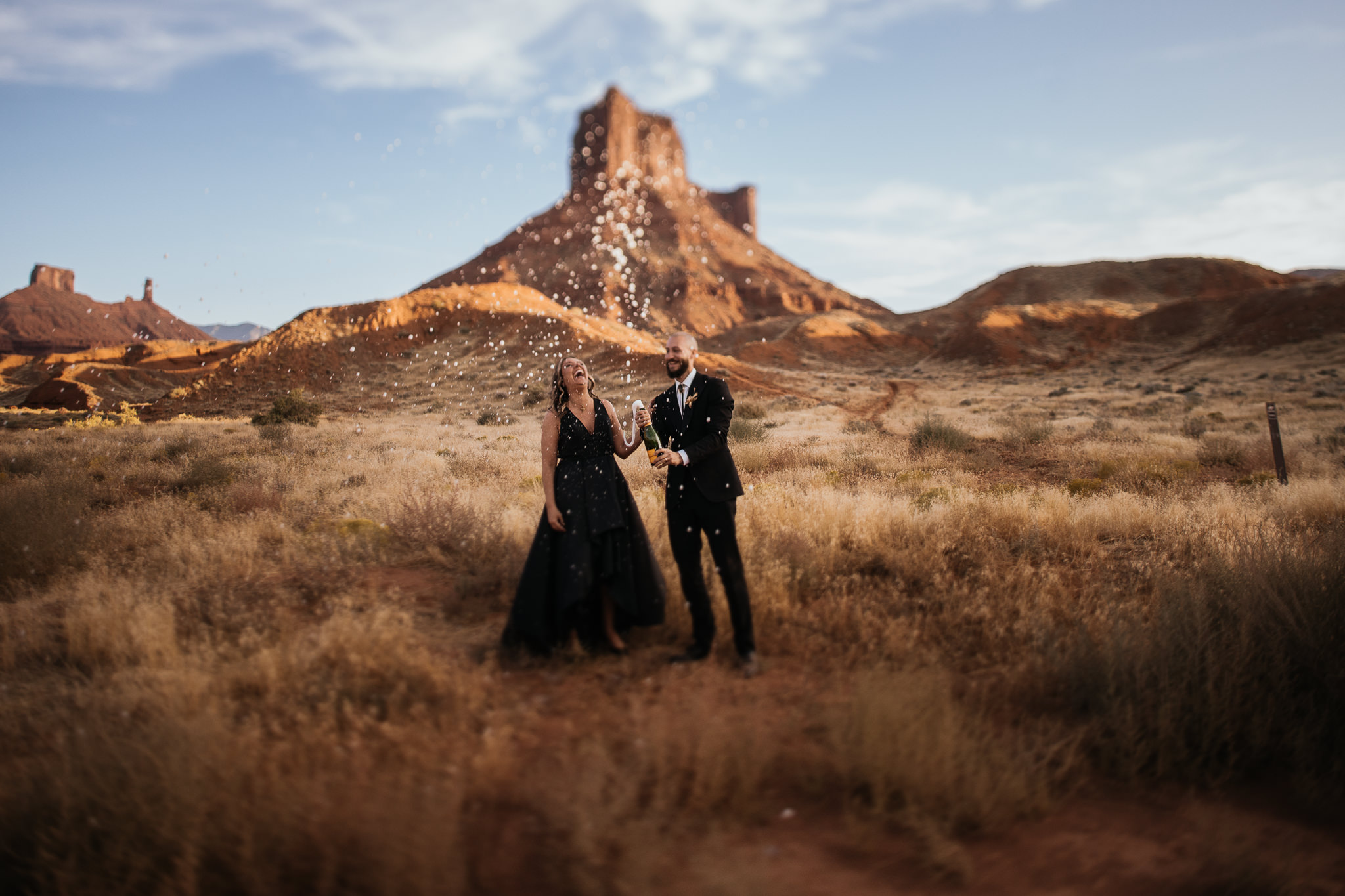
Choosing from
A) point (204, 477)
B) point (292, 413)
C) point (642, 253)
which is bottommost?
point (204, 477)

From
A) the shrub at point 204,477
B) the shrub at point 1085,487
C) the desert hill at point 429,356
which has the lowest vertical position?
the shrub at point 1085,487

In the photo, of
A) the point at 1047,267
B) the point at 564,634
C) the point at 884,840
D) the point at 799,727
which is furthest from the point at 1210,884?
the point at 1047,267

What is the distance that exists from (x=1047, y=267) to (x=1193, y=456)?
3608 inches

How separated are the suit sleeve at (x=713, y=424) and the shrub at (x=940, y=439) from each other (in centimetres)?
1112

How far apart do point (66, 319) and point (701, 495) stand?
181608mm

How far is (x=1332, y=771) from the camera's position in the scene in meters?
3.21

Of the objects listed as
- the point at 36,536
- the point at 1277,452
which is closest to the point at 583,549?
the point at 36,536

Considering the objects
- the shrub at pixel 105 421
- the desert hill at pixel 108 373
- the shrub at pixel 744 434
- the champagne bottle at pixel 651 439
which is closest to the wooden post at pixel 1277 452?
the shrub at pixel 744 434

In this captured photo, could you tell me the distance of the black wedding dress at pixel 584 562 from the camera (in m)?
4.23

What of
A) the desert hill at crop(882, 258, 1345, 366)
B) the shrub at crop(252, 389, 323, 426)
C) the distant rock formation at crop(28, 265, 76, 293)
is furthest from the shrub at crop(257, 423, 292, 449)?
the distant rock formation at crop(28, 265, 76, 293)

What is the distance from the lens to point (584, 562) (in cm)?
421

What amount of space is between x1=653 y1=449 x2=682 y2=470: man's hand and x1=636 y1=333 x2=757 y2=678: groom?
0.05 metres

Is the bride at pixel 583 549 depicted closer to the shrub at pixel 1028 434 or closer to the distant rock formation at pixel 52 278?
the shrub at pixel 1028 434

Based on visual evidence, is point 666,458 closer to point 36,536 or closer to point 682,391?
point 682,391
